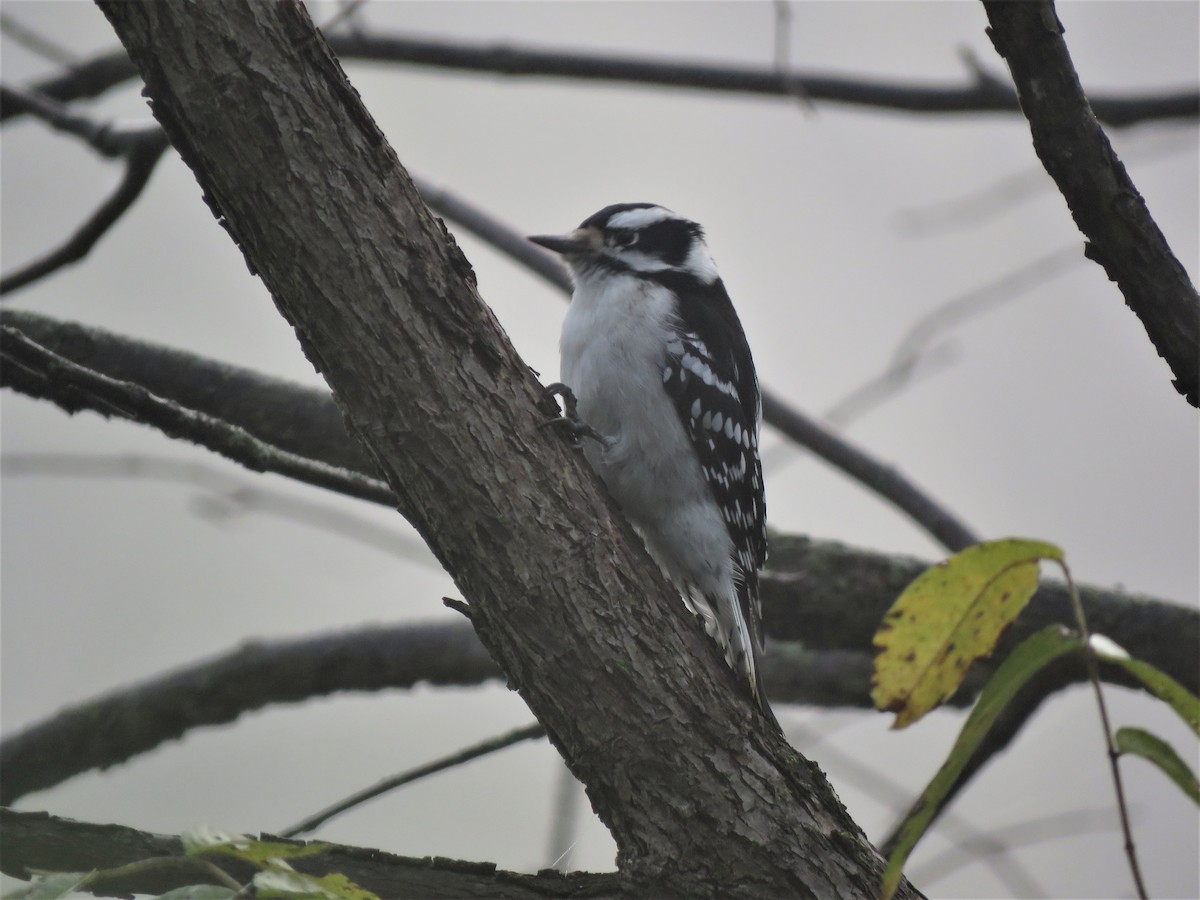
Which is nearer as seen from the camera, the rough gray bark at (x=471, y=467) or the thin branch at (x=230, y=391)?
the rough gray bark at (x=471, y=467)

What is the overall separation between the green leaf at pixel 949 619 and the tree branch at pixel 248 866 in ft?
3.11

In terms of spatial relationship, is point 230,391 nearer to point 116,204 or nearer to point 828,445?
point 116,204

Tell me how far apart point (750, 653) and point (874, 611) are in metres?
1.17

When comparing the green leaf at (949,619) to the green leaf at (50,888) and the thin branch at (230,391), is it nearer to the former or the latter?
the green leaf at (50,888)

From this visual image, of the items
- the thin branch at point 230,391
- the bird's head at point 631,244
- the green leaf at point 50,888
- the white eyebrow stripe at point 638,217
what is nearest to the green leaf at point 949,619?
the green leaf at point 50,888

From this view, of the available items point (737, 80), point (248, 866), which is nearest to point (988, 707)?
point (248, 866)

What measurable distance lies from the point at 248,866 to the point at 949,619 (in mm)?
1468

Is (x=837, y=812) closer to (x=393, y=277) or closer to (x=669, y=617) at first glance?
(x=669, y=617)

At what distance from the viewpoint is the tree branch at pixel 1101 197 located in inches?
85.0

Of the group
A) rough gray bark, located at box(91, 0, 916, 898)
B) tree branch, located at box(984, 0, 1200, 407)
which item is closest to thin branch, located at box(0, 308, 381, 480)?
rough gray bark, located at box(91, 0, 916, 898)

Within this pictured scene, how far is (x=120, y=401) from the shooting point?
2906 mm

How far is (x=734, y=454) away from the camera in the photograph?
4133 millimetres

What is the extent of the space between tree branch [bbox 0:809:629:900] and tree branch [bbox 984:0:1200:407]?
1596mm

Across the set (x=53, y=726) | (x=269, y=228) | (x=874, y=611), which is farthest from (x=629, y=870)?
(x=53, y=726)
